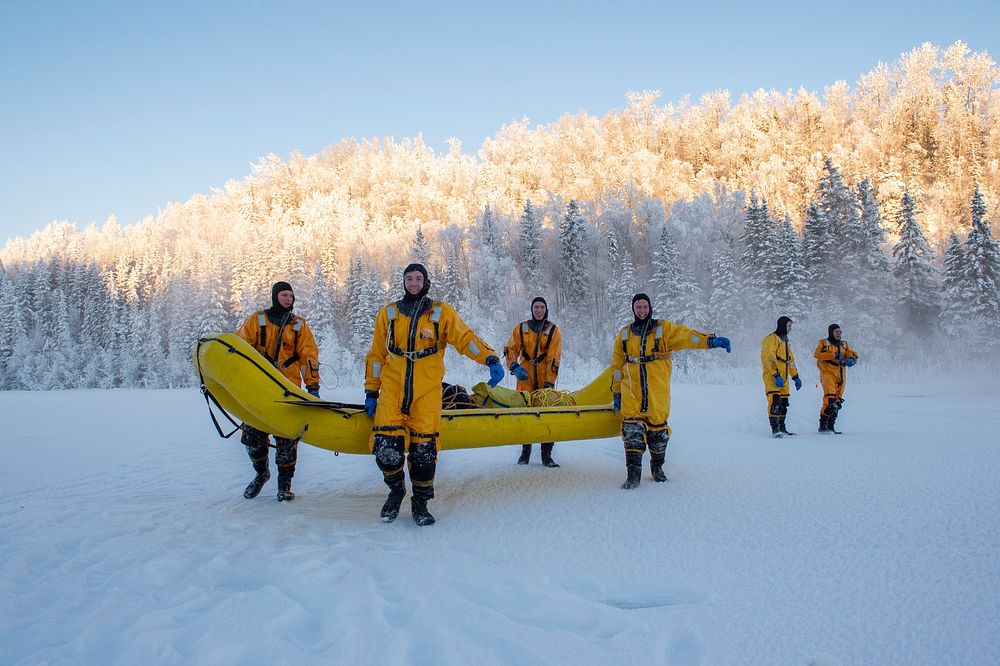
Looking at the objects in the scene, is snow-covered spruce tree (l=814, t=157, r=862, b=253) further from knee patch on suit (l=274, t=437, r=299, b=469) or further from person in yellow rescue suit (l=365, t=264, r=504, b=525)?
knee patch on suit (l=274, t=437, r=299, b=469)

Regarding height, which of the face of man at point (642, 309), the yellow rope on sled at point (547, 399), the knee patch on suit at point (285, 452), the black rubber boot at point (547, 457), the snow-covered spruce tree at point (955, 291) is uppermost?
the snow-covered spruce tree at point (955, 291)

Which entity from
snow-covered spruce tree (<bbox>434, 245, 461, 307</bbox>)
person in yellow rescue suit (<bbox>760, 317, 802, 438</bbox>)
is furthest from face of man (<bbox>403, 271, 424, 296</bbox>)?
snow-covered spruce tree (<bbox>434, 245, 461, 307</bbox>)

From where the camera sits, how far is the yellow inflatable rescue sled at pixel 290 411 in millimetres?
4383

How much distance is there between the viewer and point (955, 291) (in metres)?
25.7

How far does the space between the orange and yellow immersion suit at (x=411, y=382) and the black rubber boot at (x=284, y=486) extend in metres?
1.48

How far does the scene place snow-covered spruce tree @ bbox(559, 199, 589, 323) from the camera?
1662 inches

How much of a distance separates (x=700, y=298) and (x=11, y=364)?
5551cm

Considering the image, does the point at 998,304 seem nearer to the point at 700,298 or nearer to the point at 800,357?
the point at 800,357

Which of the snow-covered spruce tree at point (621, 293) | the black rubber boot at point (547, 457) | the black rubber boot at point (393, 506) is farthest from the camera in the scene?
the snow-covered spruce tree at point (621, 293)

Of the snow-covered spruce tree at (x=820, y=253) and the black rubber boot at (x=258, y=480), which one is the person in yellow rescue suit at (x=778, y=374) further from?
the snow-covered spruce tree at (x=820, y=253)

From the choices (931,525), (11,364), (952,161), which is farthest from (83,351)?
(952,161)

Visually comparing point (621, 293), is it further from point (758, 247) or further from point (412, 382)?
point (412, 382)

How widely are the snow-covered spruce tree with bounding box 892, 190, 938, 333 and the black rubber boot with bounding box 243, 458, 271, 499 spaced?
1320 inches

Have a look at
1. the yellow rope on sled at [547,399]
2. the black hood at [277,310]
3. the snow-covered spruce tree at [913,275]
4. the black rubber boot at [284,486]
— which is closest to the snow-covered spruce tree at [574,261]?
the snow-covered spruce tree at [913,275]
